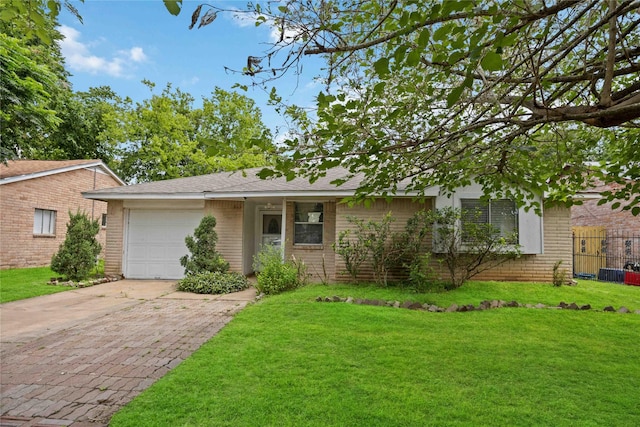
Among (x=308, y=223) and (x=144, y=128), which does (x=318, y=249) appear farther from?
(x=144, y=128)

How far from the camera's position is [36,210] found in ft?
49.1

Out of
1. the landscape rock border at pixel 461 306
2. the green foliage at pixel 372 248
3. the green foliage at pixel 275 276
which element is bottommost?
the landscape rock border at pixel 461 306

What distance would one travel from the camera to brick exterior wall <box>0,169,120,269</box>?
13.6 metres

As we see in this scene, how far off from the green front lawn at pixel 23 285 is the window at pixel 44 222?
2.29 m

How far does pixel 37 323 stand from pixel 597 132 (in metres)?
9.32

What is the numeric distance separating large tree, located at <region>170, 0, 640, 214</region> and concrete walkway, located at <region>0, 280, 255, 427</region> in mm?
2809

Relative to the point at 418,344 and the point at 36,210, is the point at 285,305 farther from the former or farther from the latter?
the point at 36,210

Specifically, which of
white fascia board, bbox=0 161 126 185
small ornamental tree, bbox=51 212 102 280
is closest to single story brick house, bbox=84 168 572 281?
small ornamental tree, bbox=51 212 102 280

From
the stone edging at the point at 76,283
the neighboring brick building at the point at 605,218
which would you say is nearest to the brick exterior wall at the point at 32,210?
the stone edging at the point at 76,283

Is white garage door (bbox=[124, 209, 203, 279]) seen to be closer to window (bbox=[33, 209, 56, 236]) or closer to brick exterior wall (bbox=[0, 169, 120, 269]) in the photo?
brick exterior wall (bbox=[0, 169, 120, 269])

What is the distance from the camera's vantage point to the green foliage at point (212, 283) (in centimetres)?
927

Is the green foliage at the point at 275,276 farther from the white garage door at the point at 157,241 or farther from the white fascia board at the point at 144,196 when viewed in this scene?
the white garage door at the point at 157,241

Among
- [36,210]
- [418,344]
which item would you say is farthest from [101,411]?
[36,210]

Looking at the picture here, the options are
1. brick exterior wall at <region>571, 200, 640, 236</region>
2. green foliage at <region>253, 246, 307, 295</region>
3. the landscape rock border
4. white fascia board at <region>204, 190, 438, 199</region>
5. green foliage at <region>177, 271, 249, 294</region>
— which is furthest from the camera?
brick exterior wall at <region>571, 200, 640, 236</region>
